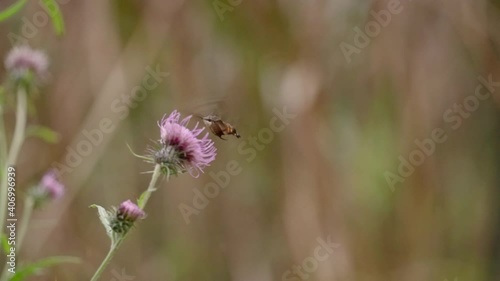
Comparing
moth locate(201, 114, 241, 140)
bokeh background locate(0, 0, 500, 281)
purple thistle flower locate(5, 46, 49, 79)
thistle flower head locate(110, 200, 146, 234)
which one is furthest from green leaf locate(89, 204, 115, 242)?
bokeh background locate(0, 0, 500, 281)

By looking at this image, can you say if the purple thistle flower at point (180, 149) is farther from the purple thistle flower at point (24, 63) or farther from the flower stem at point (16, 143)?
the purple thistle flower at point (24, 63)

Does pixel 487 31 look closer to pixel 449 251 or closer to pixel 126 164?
pixel 449 251

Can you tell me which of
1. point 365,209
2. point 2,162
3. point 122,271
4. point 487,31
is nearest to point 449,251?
point 365,209

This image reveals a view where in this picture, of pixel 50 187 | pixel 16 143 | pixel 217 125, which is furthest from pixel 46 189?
pixel 217 125

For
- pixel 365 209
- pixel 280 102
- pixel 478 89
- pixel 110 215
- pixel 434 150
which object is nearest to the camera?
pixel 110 215

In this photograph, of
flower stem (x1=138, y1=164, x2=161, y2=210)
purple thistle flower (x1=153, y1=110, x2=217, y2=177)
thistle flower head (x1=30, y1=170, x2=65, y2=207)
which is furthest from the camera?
thistle flower head (x1=30, y1=170, x2=65, y2=207)

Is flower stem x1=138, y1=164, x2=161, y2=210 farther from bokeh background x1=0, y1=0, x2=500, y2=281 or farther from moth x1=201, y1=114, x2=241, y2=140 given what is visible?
bokeh background x1=0, y1=0, x2=500, y2=281
